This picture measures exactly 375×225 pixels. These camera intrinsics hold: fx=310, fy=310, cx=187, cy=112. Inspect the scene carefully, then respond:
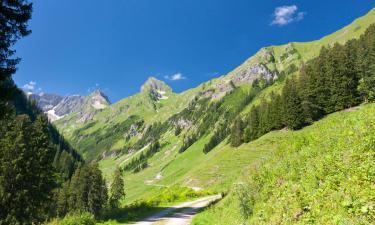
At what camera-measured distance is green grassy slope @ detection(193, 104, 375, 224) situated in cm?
1052

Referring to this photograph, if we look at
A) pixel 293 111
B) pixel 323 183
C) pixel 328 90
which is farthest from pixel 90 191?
pixel 323 183

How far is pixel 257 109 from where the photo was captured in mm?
121500

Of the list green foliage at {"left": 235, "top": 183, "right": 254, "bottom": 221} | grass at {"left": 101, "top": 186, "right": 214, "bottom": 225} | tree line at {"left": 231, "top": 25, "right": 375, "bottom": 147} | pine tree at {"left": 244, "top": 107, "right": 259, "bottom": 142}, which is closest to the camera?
green foliage at {"left": 235, "top": 183, "right": 254, "bottom": 221}

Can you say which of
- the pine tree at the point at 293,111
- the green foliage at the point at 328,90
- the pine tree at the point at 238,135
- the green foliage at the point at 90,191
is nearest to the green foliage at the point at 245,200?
the green foliage at the point at 90,191

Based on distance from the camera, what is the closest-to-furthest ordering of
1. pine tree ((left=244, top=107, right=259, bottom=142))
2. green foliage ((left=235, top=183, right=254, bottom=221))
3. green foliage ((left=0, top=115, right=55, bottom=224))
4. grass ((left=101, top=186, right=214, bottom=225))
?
green foliage ((left=235, top=183, right=254, bottom=221))
grass ((left=101, top=186, right=214, bottom=225))
green foliage ((left=0, top=115, right=55, bottom=224))
pine tree ((left=244, top=107, right=259, bottom=142))

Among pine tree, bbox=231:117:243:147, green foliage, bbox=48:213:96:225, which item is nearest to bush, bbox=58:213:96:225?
green foliage, bbox=48:213:96:225

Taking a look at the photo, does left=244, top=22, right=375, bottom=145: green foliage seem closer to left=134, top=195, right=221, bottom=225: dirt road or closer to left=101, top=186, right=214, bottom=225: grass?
left=101, top=186, right=214, bottom=225: grass

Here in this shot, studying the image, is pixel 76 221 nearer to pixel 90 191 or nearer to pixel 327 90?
pixel 90 191

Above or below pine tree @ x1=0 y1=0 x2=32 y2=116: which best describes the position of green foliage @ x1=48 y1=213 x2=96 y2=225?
below

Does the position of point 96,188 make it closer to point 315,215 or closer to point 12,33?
point 12,33

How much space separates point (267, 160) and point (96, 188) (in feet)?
199

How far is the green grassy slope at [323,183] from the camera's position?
414 inches

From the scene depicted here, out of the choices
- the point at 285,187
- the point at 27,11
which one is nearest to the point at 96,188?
the point at 27,11

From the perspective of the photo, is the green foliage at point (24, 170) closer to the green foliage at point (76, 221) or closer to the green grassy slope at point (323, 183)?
the green foliage at point (76, 221)
